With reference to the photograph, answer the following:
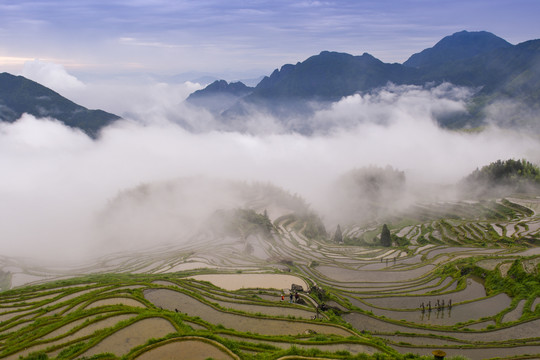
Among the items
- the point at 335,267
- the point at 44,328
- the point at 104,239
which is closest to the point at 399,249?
the point at 335,267

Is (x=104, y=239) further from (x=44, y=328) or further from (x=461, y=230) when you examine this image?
(x=461, y=230)

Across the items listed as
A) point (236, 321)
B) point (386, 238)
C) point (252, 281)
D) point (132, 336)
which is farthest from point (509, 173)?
point (132, 336)

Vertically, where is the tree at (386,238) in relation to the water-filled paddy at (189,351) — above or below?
below

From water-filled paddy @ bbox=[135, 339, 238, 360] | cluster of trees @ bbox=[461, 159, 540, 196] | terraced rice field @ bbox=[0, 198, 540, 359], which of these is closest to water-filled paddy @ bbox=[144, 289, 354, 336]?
terraced rice field @ bbox=[0, 198, 540, 359]

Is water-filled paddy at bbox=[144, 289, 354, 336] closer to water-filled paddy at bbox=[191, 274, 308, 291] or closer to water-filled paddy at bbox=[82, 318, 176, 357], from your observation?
water-filled paddy at bbox=[82, 318, 176, 357]

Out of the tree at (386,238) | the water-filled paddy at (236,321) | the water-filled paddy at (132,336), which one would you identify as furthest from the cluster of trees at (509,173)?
the water-filled paddy at (132,336)

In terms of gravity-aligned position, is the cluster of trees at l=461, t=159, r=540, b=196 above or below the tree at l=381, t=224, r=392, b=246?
above

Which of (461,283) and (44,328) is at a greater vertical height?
(44,328)

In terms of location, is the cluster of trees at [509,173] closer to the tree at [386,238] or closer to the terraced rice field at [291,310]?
the tree at [386,238]
